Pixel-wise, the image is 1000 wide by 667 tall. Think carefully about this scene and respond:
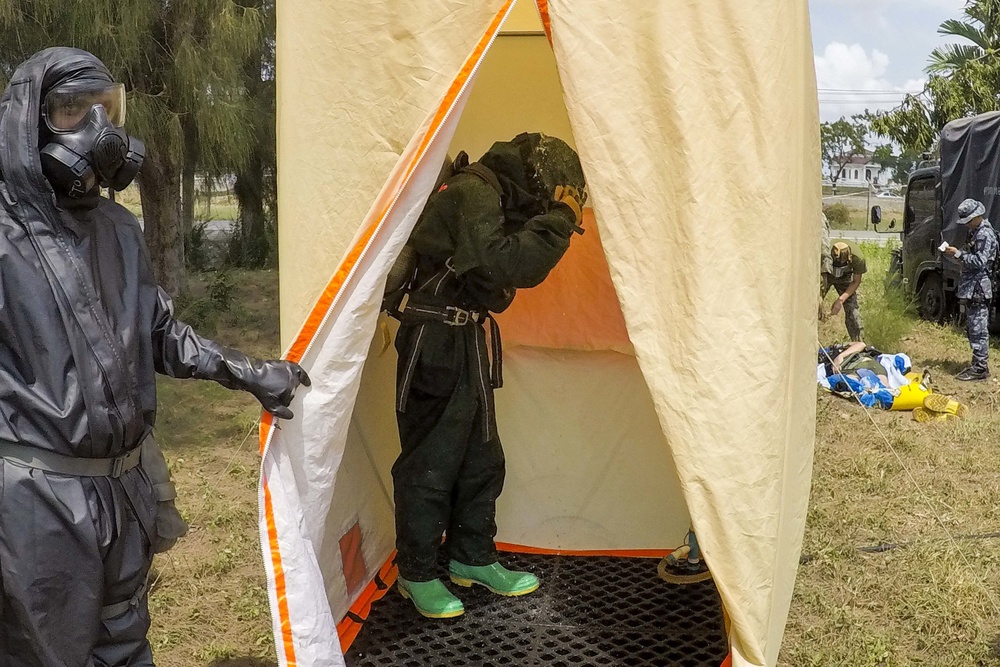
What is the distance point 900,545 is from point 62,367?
3.75 m

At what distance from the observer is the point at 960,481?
5.41 m

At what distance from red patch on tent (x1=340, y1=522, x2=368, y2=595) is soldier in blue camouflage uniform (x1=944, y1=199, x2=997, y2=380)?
6.20 meters

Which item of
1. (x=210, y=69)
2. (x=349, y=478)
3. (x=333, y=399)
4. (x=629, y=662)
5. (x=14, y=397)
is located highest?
(x=210, y=69)

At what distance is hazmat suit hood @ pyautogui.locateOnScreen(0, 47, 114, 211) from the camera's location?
6.61 feet

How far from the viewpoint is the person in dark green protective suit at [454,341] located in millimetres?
3123

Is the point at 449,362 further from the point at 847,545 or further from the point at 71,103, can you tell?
the point at 847,545

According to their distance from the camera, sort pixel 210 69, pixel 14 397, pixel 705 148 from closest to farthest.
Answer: pixel 14 397, pixel 705 148, pixel 210 69

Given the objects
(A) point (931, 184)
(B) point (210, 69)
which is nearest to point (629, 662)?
(B) point (210, 69)

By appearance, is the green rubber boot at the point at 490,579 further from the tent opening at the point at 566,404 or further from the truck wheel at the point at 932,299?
the truck wheel at the point at 932,299

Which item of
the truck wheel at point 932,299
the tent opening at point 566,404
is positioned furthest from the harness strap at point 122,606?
the truck wheel at point 932,299

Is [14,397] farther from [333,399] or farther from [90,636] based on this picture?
[333,399]

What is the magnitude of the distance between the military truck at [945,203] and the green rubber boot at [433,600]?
23.9ft

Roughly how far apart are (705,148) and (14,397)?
165cm

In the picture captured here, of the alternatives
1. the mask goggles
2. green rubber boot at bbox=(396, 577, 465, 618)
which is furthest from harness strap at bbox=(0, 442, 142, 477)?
green rubber boot at bbox=(396, 577, 465, 618)
